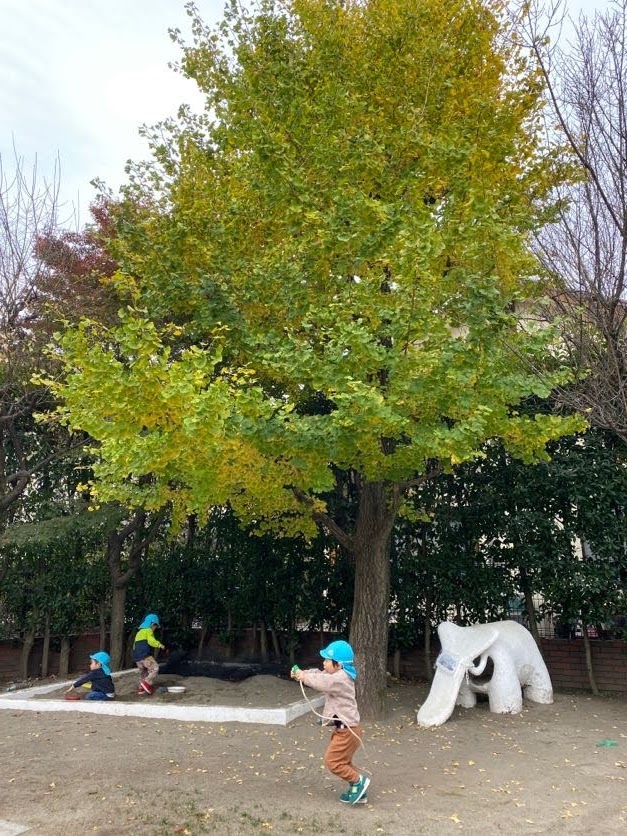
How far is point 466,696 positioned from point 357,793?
12.3ft

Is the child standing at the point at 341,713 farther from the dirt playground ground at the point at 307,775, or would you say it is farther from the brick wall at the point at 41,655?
the brick wall at the point at 41,655

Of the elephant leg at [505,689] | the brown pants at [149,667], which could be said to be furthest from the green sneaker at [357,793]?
the brown pants at [149,667]

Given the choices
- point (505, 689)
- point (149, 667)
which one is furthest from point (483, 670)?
point (149, 667)

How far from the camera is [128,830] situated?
14.2 ft

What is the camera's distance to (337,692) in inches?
203

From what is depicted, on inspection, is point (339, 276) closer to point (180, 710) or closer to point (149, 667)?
point (180, 710)

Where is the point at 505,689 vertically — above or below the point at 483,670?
below

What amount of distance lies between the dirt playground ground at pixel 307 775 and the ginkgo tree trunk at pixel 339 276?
1392mm

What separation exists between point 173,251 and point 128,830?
20.3 feet

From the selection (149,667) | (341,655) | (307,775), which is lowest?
(307,775)

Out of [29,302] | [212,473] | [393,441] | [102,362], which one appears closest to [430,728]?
[393,441]

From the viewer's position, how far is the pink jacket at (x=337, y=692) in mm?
5074

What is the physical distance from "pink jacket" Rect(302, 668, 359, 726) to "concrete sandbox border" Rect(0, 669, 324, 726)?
2.31m

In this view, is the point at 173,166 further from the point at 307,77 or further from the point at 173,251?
the point at 307,77
